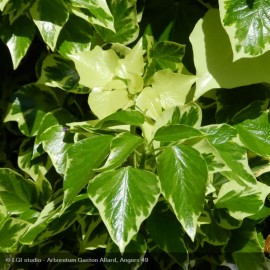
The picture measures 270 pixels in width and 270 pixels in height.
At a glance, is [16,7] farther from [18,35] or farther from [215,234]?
[215,234]

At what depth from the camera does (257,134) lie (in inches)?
42.6

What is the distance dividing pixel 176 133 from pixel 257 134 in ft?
0.87

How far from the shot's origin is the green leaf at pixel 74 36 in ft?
3.43

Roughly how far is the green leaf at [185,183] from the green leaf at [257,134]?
0.82 feet

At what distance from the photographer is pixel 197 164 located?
2.79 ft

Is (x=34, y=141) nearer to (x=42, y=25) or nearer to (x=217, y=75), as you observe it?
(x=42, y=25)

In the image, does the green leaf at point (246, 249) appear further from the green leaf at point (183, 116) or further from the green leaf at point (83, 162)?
the green leaf at point (83, 162)

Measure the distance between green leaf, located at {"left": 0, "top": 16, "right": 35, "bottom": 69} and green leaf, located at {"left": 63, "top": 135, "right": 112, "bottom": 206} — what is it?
8.9 inches

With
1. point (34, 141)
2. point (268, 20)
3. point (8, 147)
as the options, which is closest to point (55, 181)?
point (34, 141)

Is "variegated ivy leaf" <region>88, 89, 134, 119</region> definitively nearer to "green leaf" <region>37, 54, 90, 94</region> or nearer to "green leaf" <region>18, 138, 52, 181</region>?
"green leaf" <region>37, 54, 90, 94</region>

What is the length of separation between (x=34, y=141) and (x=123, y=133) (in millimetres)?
368

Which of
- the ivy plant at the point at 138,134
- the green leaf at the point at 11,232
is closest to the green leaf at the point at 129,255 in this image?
the ivy plant at the point at 138,134

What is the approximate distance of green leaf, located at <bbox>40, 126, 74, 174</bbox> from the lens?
1.07 metres

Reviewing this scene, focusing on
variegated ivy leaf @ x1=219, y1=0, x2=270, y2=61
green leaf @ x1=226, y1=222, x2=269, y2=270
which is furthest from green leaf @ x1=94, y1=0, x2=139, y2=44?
green leaf @ x1=226, y1=222, x2=269, y2=270
